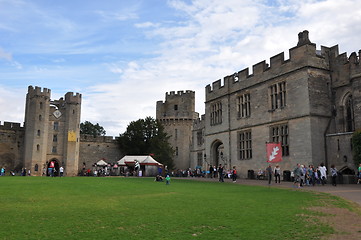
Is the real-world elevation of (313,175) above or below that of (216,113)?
below

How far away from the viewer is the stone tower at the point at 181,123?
204ft

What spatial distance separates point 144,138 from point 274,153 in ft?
133

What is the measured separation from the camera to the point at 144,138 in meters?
62.5

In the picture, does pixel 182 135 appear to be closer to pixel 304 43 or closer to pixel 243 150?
pixel 243 150

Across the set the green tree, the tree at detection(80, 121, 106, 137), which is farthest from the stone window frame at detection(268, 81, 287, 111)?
the tree at detection(80, 121, 106, 137)

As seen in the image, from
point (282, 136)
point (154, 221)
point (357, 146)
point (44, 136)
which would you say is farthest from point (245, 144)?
point (44, 136)

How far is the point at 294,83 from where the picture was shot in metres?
26.1

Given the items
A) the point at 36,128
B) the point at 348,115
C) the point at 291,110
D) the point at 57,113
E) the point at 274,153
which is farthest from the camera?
the point at 57,113

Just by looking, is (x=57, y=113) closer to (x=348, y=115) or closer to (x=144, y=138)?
(x=144, y=138)

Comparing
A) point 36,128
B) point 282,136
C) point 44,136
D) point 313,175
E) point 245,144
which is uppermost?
point 36,128

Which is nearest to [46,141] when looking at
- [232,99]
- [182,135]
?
[182,135]

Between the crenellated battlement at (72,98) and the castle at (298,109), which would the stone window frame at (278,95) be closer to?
the castle at (298,109)

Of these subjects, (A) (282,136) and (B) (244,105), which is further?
(B) (244,105)

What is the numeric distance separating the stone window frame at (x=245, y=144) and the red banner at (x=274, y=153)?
243 inches
